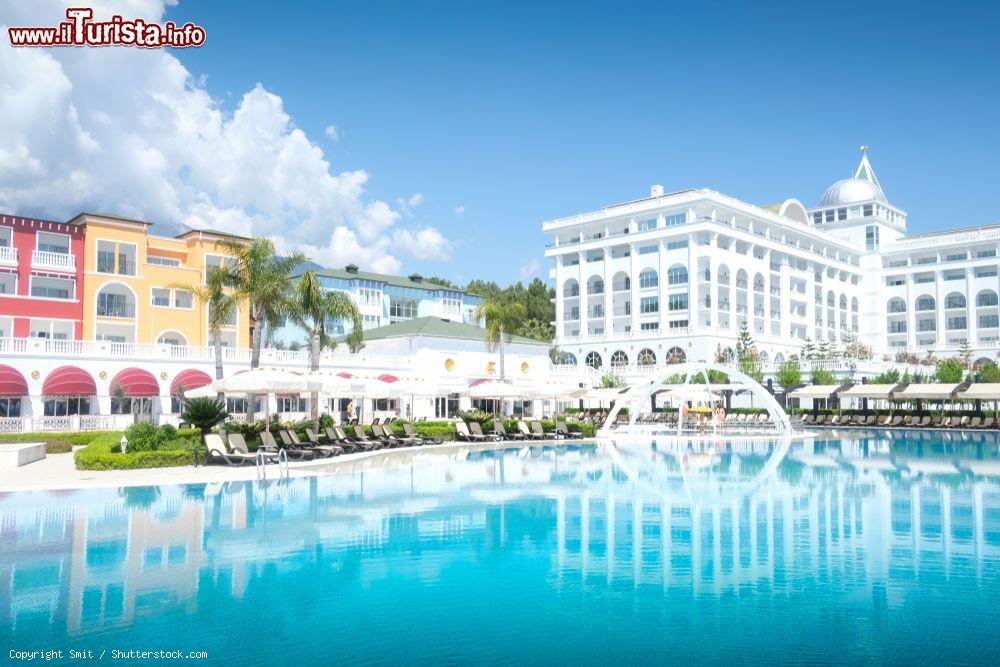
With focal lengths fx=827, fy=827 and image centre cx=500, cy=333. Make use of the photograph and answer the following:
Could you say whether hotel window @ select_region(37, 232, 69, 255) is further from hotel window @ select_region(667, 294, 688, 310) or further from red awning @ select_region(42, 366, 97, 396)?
hotel window @ select_region(667, 294, 688, 310)

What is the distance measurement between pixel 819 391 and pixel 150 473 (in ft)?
139

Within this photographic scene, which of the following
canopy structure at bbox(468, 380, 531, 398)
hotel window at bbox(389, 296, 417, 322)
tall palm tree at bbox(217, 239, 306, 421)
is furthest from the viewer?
hotel window at bbox(389, 296, 417, 322)

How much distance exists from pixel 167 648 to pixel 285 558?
12.5 ft

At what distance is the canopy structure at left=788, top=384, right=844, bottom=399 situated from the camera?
170ft

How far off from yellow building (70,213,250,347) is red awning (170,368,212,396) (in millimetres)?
6657

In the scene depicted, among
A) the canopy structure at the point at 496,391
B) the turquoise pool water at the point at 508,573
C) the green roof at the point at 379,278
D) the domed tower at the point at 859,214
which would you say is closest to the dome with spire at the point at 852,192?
the domed tower at the point at 859,214

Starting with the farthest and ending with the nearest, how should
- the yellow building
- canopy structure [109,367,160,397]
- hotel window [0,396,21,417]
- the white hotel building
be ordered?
the white hotel building < the yellow building < canopy structure [109,367,160,397] < hotel window [0,396,21,417]

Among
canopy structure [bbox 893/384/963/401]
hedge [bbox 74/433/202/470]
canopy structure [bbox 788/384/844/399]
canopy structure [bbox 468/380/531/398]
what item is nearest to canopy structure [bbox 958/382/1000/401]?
canopy structure [bbox 893/384/963/401]

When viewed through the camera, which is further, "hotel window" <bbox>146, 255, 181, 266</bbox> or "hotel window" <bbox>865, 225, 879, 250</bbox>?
"hotel window" <bbox>865, 225, 879, 250</bbox>

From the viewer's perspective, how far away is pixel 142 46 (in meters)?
21.8

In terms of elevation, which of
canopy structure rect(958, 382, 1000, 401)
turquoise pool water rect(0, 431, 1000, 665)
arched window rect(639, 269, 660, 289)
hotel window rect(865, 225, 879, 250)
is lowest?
turquoise pool water rect(0, 431, 1000, 665)

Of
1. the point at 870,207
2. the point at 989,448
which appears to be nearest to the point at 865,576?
the point at 989,448

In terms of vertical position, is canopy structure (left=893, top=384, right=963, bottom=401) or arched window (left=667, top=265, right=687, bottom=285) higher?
arched window (left=667, top=265, right=687, bottom=285)

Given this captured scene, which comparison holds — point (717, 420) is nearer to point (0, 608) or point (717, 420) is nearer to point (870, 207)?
point (0, 608)
